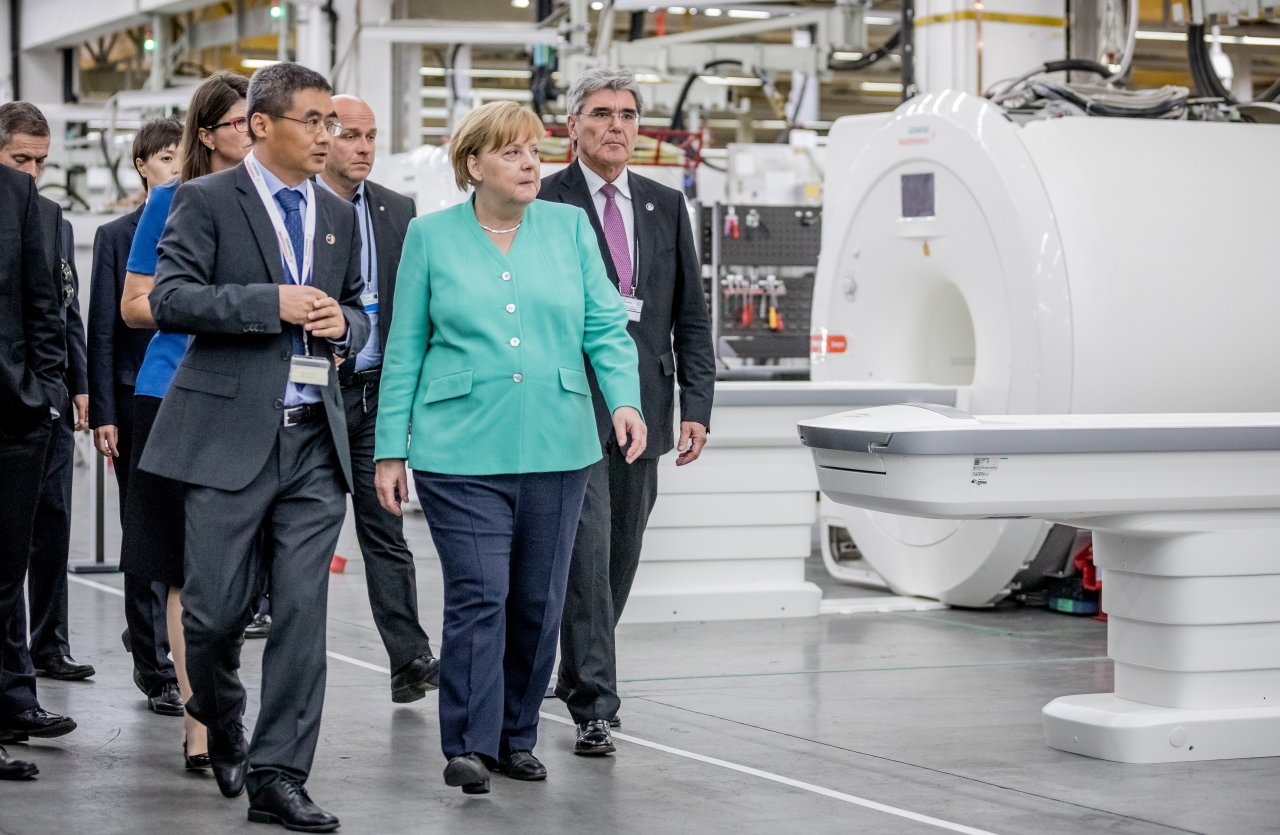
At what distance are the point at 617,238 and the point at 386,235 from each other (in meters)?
0.72

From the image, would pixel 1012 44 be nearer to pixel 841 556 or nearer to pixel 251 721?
pixel 841 556

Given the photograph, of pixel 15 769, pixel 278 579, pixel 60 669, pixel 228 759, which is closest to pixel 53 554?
pixel 60 669

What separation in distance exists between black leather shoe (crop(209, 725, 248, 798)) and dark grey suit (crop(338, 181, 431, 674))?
41.3 inches

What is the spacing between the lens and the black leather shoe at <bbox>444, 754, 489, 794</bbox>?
3826 mm

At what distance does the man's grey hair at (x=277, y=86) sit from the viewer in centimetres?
361

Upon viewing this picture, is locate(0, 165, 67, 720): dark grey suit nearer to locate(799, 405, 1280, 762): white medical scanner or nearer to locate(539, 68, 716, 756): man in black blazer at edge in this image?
locate(539, 68, 716, 756): man in black blazer at edge

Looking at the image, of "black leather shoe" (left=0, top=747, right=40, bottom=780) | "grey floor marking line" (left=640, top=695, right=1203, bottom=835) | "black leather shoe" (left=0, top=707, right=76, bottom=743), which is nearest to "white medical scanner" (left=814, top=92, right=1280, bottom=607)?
"grey floor marking line" (left=640, top=695, right=1203, bottom=835)

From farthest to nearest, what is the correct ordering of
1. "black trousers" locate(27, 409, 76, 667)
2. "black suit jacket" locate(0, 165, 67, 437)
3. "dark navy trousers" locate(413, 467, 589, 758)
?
"black trousers" locate(27, 409, 76, 667)
"black suit jacket" locate(0, 165, 67, 437)
"dark navy trousers" locate(413, 467, 589, 758)

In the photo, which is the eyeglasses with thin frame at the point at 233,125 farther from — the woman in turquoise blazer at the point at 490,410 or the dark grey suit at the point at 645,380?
the dark grey suit at the point at 645,380

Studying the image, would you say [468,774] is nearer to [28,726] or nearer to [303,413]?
[303,413]

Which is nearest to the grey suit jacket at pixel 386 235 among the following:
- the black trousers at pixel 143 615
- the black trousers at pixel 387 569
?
the black trousers at pixel 387 569

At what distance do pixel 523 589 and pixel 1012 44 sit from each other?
479 centimetres

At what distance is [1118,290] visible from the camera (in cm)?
646

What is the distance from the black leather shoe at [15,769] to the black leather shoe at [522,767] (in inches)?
40.3
